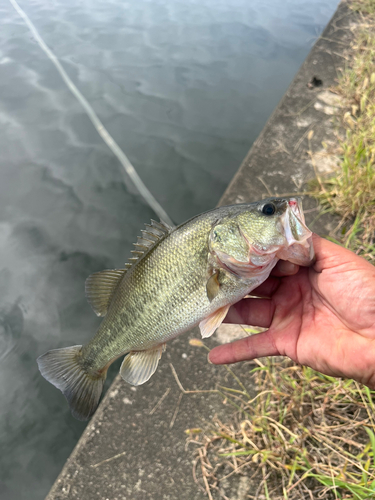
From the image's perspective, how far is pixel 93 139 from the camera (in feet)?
18.9

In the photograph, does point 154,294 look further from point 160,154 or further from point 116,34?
point 116,34

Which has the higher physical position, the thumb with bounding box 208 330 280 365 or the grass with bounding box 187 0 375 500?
the thumb with bounding box 208 330 280 365

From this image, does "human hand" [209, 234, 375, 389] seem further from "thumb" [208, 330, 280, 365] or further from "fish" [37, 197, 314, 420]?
"fish" [37, 197, 314, 420]

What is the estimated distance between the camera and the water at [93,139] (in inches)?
136

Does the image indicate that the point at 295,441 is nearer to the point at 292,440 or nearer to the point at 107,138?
the point at 292,440

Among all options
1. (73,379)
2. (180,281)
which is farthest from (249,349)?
(73,379)

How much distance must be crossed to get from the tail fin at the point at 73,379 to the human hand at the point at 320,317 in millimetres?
868

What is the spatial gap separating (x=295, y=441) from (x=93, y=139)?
5.27 m

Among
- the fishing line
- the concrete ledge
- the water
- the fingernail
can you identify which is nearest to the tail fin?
the concrete ledge

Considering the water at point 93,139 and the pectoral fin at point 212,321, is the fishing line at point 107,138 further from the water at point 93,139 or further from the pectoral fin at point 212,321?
the pectoral fin at point 212,321

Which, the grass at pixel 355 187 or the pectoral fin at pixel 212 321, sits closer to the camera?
the pectoral fin at pixel 212 321

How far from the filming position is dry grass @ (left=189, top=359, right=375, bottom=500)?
220cm

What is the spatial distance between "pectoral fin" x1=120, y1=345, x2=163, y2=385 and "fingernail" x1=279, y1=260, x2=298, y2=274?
0.98 meters

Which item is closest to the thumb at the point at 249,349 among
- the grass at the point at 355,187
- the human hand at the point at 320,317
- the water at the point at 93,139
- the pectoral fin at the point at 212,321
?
the human hand at the point at 320,317
